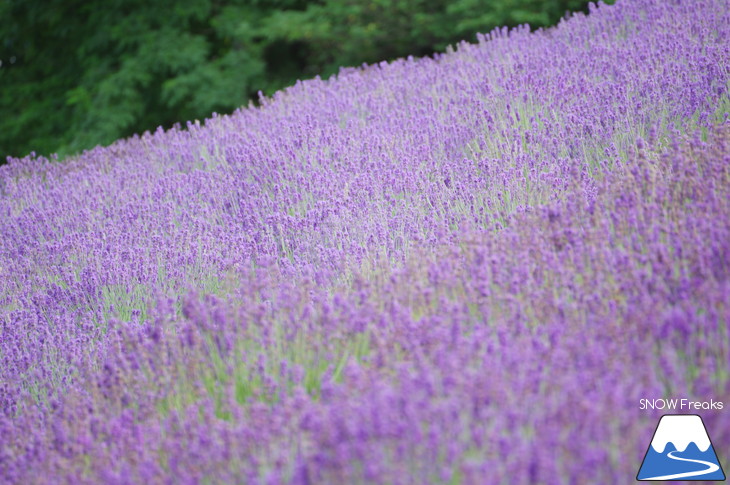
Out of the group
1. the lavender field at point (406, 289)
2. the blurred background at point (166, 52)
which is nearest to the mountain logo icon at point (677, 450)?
the lavender field at point (406, 289)

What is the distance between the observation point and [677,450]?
181cm

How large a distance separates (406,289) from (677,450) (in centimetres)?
93

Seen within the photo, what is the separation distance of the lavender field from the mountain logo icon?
67 millimetres

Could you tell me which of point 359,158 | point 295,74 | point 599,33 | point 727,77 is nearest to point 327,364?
point 359,158

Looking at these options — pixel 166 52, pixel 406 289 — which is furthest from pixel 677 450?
pixel 166 52

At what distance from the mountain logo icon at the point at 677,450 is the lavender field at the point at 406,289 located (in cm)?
7

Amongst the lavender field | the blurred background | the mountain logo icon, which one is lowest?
the mountain logo icon

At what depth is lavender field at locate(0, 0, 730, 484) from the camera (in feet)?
5.60

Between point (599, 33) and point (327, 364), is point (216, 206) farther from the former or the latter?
point (599, 33)

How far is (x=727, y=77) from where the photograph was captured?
3.55 metres

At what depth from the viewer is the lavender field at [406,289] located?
1.71 m

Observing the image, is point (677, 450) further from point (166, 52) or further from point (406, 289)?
point (166, 52)

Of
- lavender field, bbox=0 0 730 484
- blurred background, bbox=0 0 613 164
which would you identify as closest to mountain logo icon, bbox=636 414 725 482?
lavender field, bbox=0 0 730 484

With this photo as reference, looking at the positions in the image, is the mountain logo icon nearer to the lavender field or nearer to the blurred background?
the lavender field
